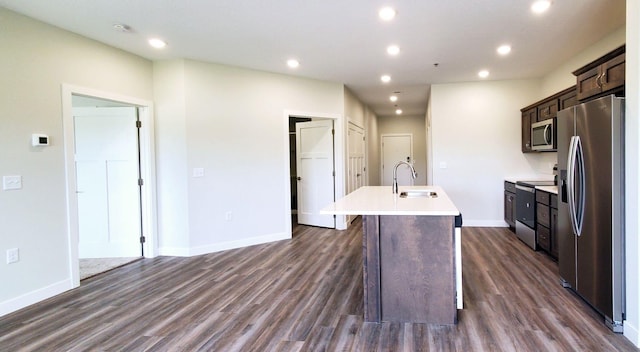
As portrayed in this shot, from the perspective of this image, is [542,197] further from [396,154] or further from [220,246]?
[396,154]

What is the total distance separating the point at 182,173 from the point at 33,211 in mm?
1688

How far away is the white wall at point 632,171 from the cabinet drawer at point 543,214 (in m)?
1.92

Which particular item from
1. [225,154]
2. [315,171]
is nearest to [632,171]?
[225,154]

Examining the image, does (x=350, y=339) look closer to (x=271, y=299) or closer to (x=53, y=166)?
(x=271, y=299)

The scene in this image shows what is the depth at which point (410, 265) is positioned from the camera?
2.66m

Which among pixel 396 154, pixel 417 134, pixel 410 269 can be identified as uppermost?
pixel 417 134

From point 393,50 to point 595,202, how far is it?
266cm

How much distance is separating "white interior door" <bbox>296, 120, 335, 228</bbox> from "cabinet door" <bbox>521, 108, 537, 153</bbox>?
3128 millimetres

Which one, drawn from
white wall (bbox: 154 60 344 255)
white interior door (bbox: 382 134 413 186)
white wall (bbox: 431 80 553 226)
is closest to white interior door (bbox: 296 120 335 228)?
white wall (bbox: 154 60 344 255)

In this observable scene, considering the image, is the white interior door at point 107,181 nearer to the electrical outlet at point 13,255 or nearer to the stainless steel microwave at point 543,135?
the electrical outlet at point 13,255

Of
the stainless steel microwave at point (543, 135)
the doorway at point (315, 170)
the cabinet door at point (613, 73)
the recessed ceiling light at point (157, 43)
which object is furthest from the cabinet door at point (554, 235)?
the recessed ceiling light at point (157, 43)

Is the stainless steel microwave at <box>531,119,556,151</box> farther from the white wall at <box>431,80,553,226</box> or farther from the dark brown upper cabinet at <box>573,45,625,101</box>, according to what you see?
the dark brown upper cabinet at <box>573,45,625,101</box>

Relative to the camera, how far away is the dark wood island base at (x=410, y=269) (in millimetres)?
2613

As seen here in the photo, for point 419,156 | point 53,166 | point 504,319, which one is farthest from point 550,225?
point 419,156
